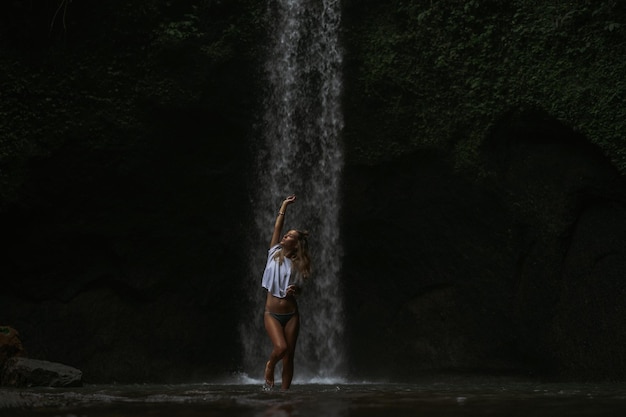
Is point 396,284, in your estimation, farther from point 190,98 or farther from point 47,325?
point 47,325

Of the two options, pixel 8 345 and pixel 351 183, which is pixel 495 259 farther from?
pixel 8 345

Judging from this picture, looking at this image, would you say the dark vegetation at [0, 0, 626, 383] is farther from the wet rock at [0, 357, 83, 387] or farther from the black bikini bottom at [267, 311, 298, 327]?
the black bikini bottom at [267, 311, 298, 327]

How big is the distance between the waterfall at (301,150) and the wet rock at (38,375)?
4.57 meters

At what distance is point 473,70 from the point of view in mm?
12906

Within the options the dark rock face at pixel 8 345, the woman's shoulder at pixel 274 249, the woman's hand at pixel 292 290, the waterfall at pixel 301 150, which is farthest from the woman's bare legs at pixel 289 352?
the waterfall at pixel 301 150

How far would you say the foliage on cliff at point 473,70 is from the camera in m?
12.0

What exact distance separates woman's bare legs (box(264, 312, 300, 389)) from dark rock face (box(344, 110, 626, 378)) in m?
5.77

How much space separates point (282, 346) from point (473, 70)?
6960 mm

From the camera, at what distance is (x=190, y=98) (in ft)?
43.7

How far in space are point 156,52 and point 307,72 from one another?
261 centimetres

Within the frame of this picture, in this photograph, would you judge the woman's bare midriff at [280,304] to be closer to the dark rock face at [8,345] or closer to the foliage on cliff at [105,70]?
the dark rock face at [8,345]

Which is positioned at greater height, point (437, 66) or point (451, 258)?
point (437, 66)

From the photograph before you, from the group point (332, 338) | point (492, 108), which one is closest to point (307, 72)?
point (492, 108)

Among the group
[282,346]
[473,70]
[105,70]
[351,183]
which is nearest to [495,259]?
[351,183]
